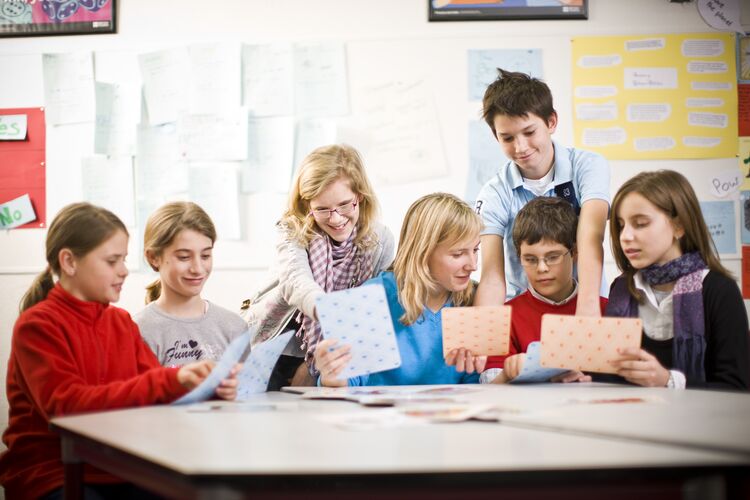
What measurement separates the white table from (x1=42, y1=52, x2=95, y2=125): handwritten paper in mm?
2805

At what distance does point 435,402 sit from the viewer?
1.59 metres

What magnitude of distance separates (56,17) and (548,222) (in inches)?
107

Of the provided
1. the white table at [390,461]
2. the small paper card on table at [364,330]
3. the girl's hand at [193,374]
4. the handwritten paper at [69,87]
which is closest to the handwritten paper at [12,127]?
the handwritten paper at [69,87]

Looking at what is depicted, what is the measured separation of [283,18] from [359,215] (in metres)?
1.53

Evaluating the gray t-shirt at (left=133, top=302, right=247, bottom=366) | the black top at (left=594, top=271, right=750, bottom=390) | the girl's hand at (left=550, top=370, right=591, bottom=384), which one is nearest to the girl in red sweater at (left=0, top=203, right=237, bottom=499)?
the gray t-shirt at (left=133, top=302, right=247, bottom=366)

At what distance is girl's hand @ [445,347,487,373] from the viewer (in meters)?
2.08

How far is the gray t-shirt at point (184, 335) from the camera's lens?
2.26 m

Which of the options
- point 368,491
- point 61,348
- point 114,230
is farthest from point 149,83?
Answer: point 368,491

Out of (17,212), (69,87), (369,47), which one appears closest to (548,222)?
(369,47)

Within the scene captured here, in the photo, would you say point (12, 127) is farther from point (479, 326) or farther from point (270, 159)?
point (479, 326)

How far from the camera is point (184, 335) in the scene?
231 cm

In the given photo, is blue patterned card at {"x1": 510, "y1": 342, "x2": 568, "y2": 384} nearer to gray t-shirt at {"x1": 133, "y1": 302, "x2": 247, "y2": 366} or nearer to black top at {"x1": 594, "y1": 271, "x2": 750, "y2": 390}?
black top at {"x1": 594, "y1": 271, "x2": 750, "y2": 390}

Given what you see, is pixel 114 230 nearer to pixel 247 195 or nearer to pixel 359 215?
pixel 359 215

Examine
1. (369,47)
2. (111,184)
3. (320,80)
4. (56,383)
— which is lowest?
(56,383)
